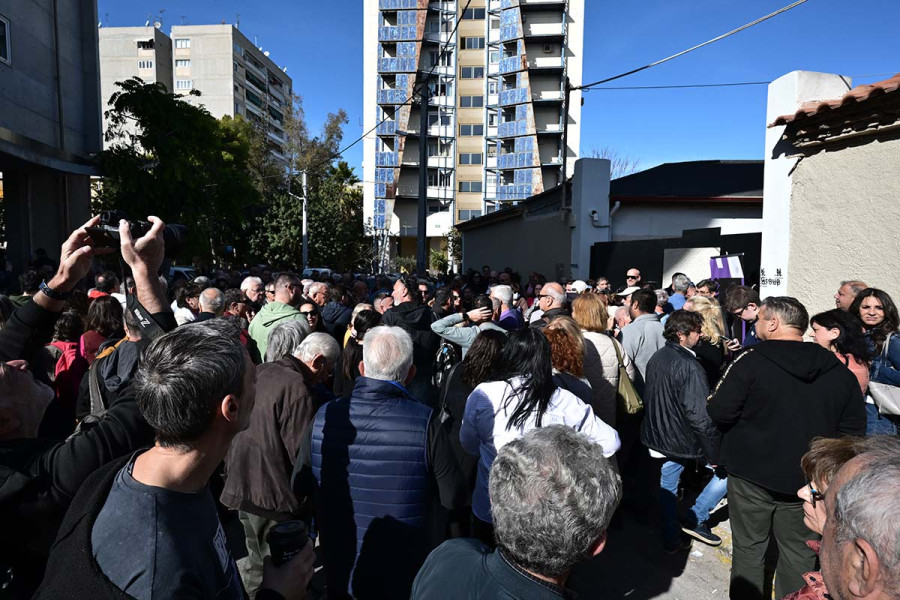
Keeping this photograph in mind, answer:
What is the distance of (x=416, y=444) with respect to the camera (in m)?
2.49

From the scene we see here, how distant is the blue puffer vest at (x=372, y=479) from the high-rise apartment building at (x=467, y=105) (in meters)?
41.6

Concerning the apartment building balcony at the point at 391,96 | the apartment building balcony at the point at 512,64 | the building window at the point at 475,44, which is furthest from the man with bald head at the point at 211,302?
the building window at the point at 475,44

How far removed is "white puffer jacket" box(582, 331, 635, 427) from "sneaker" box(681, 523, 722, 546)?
1.10 metres

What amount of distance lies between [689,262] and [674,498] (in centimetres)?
727

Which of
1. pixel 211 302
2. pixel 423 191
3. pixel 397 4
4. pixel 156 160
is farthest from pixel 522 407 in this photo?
pixel 397 4

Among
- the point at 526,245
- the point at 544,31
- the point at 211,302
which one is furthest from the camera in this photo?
the point at 544,31

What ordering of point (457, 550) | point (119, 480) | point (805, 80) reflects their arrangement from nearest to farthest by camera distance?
point (119, 480), point (457, 550), point (805, 80)

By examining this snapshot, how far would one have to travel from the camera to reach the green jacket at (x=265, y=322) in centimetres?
520

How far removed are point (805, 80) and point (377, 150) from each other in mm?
44769

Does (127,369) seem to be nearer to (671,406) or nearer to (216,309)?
(216,309)

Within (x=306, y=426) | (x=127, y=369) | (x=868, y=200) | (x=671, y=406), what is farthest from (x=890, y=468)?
(x=868, y=200)

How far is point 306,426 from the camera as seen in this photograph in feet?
9.75

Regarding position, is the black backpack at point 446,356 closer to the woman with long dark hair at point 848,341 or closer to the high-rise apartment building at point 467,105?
the woman with long dark hair at point 848,341

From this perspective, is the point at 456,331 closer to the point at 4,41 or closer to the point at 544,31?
the point at 4,41
